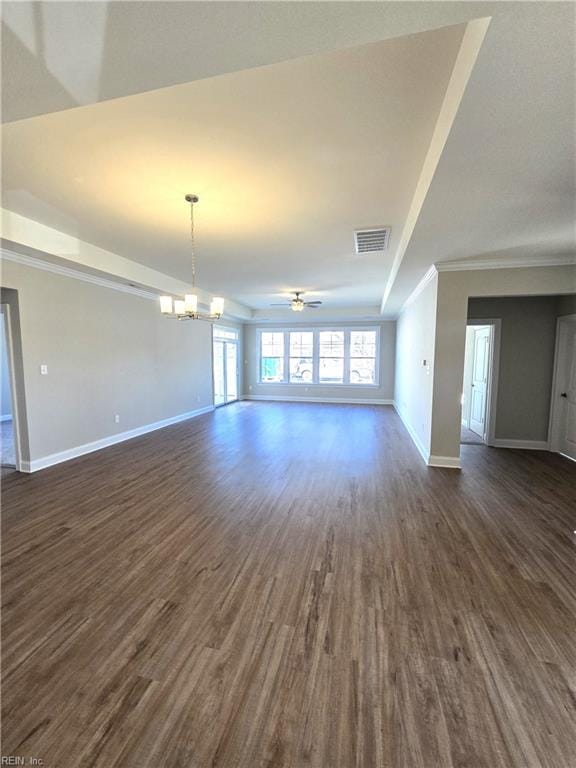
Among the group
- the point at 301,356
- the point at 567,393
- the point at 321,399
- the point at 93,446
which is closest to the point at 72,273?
the point at 93,446

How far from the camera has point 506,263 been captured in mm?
4129

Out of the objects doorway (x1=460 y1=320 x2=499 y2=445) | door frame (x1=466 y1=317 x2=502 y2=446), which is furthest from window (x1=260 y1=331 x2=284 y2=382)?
door frame (x1=466 y1=317 x2=502 y2=446)

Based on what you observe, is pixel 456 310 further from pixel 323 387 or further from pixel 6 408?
pixel 6 408

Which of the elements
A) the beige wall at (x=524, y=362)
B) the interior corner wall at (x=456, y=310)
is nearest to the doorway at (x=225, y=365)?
the interior corner wall at (x=456, y=310)

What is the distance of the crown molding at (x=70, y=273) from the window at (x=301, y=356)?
5.09 meters

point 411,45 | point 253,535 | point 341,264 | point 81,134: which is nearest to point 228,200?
point 81,134

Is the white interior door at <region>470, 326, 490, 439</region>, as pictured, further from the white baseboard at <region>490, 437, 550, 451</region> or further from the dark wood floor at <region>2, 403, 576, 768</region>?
the dark wood floor at <region>2, 403, 576, 768</region>

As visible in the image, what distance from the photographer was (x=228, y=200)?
118 inches

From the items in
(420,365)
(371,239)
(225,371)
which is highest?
(371,239)

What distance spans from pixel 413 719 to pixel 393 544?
51.6 inches

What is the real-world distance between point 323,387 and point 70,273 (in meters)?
7.25

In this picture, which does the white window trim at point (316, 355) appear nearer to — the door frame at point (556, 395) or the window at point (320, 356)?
the window at point (320, 356)

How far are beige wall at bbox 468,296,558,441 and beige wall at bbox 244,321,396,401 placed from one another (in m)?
4.32

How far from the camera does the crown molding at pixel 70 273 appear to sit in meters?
3.81
